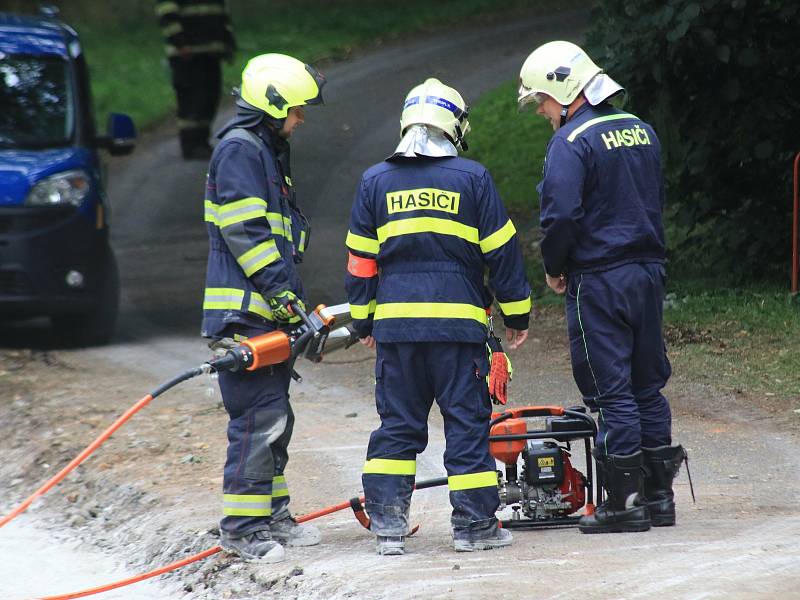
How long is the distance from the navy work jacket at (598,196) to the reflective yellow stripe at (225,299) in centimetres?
132

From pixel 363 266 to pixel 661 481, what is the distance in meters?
1.62

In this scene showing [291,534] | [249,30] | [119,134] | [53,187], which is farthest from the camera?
[249,30]

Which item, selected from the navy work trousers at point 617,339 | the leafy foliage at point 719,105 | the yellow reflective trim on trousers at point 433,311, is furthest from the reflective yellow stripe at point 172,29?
the yellow reflective trim on trousers at point 433,311

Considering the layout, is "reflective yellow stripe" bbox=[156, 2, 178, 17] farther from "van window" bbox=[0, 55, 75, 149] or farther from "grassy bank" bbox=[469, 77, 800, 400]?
"van window" bbox=[0, 55, 75, 149]

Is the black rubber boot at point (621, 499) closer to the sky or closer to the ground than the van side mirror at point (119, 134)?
closer to the ground

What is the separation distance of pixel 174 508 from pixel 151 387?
2.58m

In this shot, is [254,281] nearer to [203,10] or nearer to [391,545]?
[391,545]

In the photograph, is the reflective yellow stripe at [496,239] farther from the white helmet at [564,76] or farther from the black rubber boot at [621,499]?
the black rubber boot at [621,499]

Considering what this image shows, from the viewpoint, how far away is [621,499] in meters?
5.93

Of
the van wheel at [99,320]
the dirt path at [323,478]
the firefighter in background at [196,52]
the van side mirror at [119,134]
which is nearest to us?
the dirt path at [323,478]

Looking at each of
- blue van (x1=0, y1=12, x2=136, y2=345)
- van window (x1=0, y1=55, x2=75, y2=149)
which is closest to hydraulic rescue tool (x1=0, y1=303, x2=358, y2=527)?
blue van (x1=0, y1=12, x2=136, y2=345)

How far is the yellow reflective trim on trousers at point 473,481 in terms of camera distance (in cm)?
569

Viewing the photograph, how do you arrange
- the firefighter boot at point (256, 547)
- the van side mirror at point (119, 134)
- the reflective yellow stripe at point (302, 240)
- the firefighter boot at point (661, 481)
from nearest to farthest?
the firefighter boot at point (256, 547) → the firefighter boot at point (661, 481) → the reflective yellow stripe at point (302, 240) → the van side mirror at point (119, 134)

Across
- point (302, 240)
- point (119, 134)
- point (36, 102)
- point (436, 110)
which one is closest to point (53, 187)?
point (119, 134)
